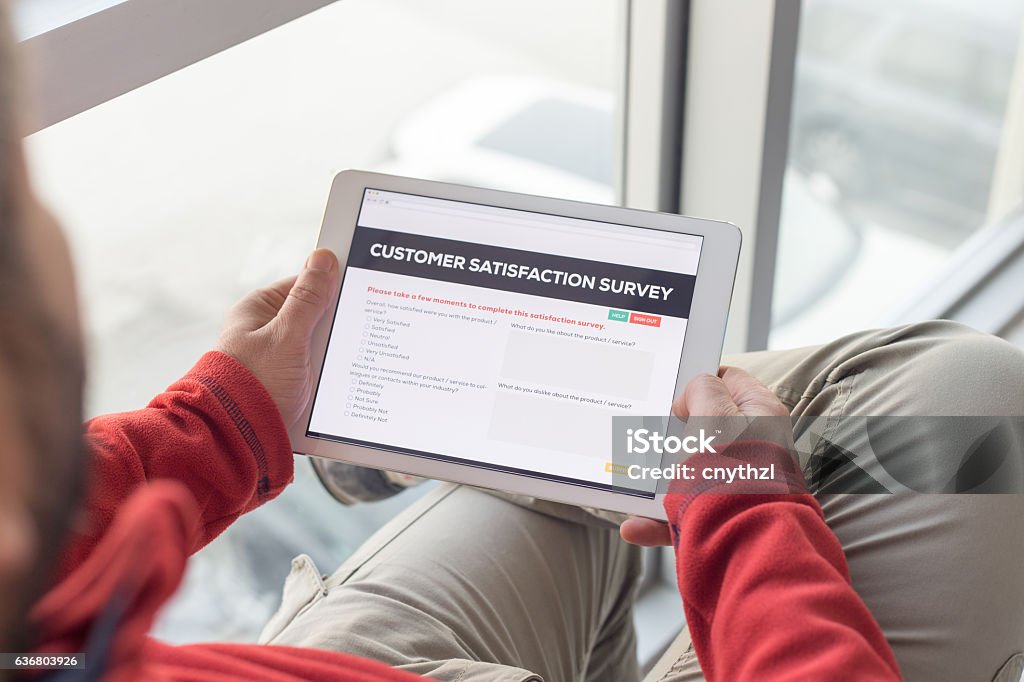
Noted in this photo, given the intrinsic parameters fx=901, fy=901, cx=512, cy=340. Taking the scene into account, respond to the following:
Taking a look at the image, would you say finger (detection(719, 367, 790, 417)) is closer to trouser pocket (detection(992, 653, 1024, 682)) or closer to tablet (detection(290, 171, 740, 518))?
tablet (detection(290, 171, 740, 518))

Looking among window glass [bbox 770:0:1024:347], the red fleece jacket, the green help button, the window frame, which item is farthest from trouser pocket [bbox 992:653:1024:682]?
window glass [bbox 770:0:1024:347]

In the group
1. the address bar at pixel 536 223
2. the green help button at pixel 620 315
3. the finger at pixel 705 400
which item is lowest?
the finger at pixel 705 400

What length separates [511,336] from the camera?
27.4 inches

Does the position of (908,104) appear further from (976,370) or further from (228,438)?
(228,438)

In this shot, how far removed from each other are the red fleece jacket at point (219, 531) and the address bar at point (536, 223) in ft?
0.62

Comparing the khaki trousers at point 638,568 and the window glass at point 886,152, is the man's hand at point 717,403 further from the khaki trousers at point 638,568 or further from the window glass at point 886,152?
the window glass at point 886,152

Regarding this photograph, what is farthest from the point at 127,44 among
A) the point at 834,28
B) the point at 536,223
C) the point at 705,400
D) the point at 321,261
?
the point at 834,28

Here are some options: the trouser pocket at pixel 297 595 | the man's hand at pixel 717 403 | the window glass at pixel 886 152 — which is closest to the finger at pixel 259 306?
the trouser pocket at pixel 297 595

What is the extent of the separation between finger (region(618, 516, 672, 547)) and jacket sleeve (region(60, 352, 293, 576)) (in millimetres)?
263

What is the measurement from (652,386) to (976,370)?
0.23m

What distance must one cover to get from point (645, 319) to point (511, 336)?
0.10m

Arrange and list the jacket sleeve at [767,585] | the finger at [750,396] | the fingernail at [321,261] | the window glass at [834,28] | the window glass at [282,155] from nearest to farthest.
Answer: the jacket sleeve at [767,585], the finger at [750,396], the fingernail at [321,261], the window glass at [282,155], the window glass at [834,28]

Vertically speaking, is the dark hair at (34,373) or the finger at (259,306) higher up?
the dark hair at (34,373)

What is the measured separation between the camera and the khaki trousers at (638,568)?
1.90 ft
